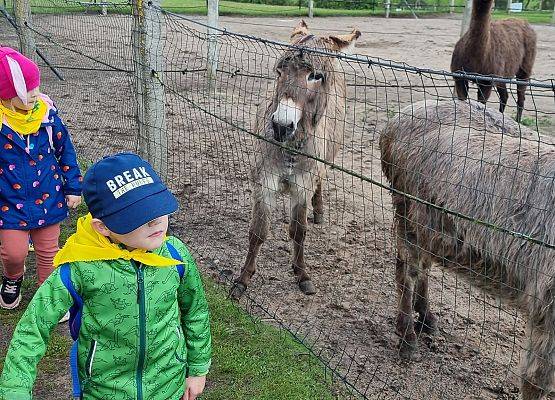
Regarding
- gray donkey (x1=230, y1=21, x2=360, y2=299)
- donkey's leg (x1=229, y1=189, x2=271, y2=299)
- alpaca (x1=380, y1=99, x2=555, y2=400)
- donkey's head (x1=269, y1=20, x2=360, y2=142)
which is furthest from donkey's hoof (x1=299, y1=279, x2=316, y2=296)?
A: donkey's head (x1=269, y1=20, x2=360, y2=142)

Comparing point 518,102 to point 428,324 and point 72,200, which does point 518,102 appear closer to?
point 428,324

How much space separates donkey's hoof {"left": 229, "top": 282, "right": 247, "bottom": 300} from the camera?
14.5ft

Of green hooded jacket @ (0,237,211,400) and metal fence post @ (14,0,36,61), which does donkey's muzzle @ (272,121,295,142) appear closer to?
green hooded jacket @ (0,237,211,400)

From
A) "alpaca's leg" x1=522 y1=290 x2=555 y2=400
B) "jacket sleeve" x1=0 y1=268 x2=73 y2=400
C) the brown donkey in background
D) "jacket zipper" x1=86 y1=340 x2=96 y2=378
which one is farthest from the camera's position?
the brown donkey in background

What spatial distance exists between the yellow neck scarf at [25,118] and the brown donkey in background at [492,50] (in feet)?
17.5

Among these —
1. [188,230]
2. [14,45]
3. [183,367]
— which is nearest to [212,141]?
[188,230]

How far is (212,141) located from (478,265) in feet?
15.8

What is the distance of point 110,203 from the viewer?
207cm

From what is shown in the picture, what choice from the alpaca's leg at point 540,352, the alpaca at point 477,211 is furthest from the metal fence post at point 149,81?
the alpaca's leg at point 540,352

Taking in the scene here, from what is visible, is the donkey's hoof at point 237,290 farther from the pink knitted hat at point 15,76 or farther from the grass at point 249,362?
the pink knitted hat at point 15,76

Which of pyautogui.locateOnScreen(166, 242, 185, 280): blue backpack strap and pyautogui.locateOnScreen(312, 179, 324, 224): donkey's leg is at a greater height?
pyautogui.locateOnScreen(166, 242, 185, 280): blue backpack strap

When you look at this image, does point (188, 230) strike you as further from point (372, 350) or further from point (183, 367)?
point (183, 367)

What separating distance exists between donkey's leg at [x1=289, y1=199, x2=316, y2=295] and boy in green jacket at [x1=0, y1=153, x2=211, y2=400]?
2.28m

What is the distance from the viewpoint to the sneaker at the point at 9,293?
13.1 feet
